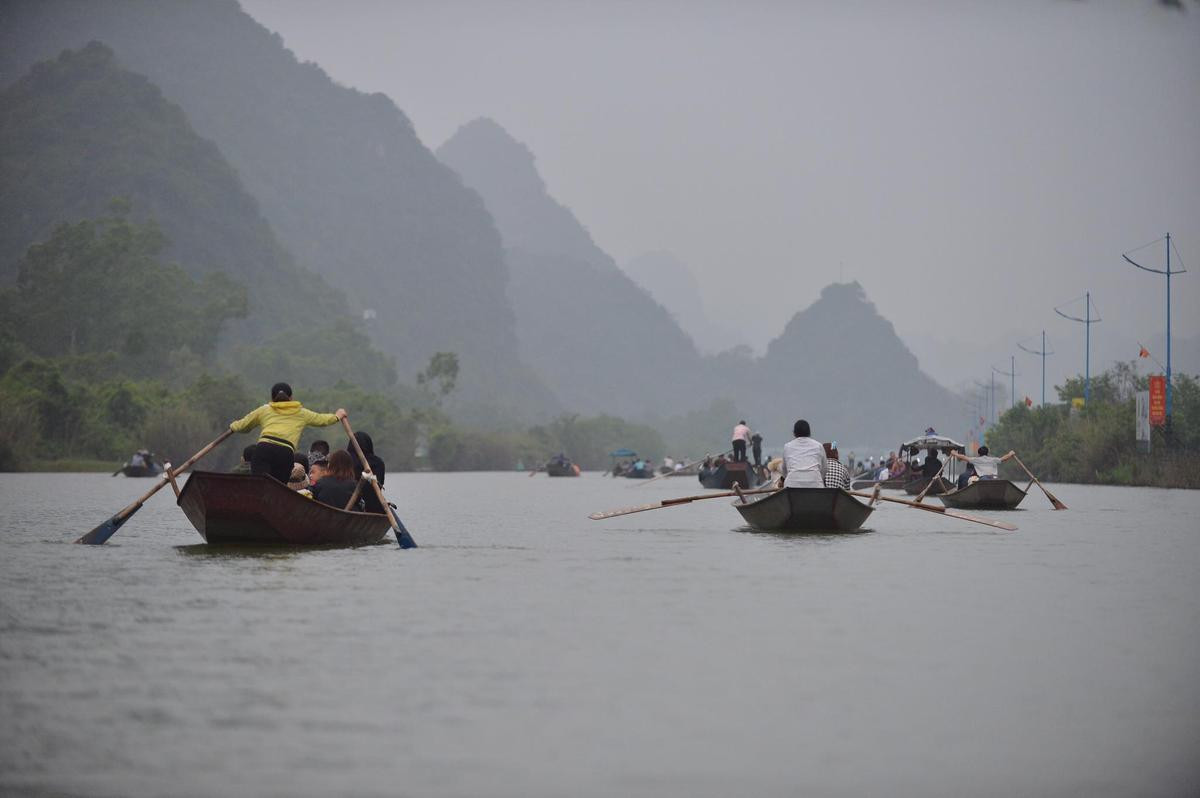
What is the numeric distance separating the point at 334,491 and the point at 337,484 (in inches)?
3.5

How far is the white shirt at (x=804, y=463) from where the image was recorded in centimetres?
1944

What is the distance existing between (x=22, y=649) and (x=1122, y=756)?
6333 mm

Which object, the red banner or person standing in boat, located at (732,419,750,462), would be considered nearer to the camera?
person standing in boat, located at (732,419,750,462)

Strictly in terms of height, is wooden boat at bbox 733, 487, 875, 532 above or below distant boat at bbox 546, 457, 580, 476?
below

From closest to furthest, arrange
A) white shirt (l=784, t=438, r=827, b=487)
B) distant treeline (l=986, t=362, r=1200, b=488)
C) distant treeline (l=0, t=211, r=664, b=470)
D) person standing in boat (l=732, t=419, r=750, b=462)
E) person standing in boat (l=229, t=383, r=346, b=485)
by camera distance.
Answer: person standing in boat (l=229, t=383, r=346, b=485), white shirt (l=784, t=438, r=827, b=487), person standing in boat (l=732, t=419, r=750, b=462), distant treeline (l=986, t=362, r=1200, b=488), distant treeline (l=0, t=211, r=664, b=470)

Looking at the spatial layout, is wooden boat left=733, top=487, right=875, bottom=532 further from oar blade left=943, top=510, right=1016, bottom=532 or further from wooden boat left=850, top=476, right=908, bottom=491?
wooden boat left=850, top=476, right=908, bottom=491

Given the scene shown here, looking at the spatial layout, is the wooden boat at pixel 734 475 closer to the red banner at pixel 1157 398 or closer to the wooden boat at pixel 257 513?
the red banner at pixel 1157 398

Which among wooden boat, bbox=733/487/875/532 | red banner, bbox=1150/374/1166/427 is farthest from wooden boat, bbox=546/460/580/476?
wooden boat, bbox=733/487/875/532

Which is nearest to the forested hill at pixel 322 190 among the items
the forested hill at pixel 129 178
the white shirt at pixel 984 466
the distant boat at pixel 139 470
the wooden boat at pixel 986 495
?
the forested hill at pixel 129 178

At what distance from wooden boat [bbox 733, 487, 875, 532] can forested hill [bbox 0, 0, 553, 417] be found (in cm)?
13945

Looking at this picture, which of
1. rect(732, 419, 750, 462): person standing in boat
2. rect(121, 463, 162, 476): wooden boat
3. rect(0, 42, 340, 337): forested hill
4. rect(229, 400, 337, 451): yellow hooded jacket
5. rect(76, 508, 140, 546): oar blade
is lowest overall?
rect(76, 508, 140, 546): oar blade

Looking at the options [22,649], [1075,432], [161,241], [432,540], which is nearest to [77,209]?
[161,241]

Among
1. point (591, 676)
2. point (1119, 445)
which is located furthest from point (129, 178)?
point (591, 676)

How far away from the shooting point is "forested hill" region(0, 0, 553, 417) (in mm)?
171250
